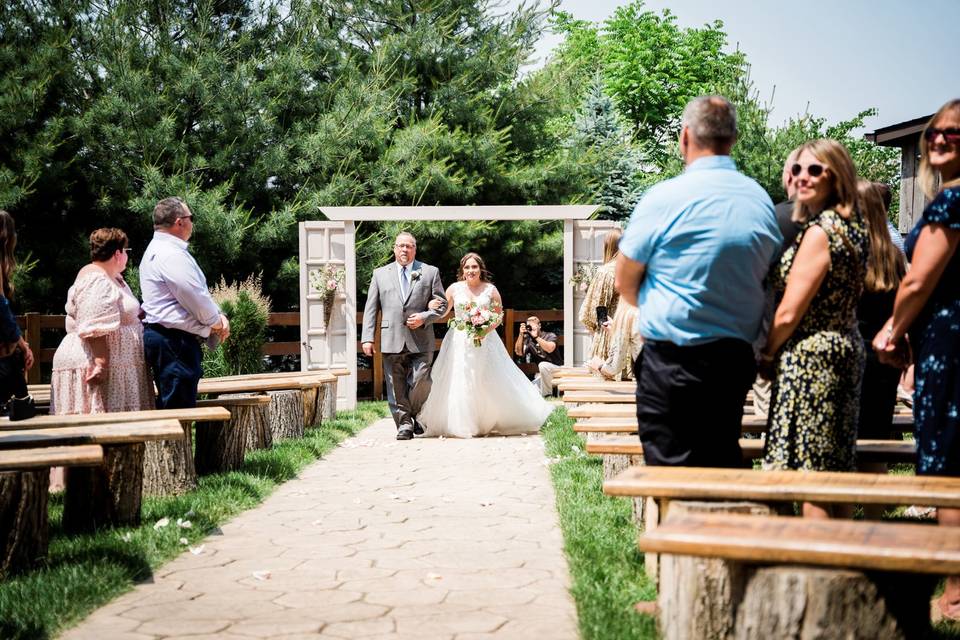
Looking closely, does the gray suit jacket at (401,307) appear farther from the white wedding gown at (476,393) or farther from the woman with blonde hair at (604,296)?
the woman with blonde hair at (604,296)

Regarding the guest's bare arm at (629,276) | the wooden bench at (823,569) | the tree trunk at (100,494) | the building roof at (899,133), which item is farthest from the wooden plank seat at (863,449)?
the building roof at (899,133)

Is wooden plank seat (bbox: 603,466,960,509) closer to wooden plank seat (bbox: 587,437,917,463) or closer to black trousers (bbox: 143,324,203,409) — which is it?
wooden plank seat (bbox: 587,437,917,463)

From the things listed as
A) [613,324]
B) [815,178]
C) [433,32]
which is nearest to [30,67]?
[433,32]

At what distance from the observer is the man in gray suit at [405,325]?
10.2 meters

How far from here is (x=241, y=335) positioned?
42.7 ft

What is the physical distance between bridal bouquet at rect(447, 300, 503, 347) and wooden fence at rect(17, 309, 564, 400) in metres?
4.79

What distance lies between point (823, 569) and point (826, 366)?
1041 millimetres

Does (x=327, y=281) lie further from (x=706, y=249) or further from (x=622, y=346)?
(x=706, y=249)

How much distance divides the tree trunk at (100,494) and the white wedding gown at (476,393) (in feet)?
17.0

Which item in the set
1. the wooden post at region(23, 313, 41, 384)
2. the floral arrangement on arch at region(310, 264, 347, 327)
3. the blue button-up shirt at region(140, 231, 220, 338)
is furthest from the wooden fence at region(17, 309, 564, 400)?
the blue button-up shirt at region(140, 231, 220, 338)

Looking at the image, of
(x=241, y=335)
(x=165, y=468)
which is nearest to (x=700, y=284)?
(x=165, y=468)

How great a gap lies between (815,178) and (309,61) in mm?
16236

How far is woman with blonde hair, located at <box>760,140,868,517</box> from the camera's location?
357 cm

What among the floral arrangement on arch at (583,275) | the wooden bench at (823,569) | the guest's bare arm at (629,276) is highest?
the floral arrangement on arch at (583,275)
